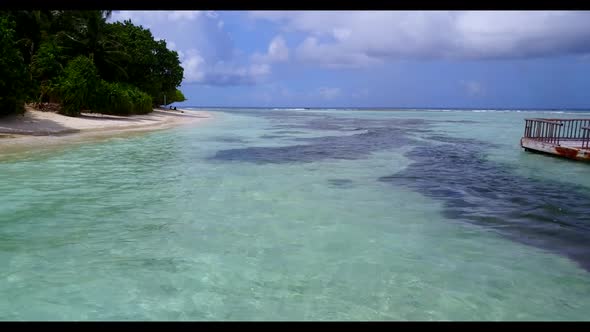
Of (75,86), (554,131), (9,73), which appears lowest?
(554,131)

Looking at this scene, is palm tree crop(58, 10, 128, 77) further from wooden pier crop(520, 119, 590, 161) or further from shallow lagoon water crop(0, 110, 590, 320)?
wooden pier crop(520, 119, 590, 161)

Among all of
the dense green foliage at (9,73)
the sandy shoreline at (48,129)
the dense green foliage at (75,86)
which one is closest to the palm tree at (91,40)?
the dense green foliage at (75,86)

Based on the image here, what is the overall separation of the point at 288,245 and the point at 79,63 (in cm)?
2630

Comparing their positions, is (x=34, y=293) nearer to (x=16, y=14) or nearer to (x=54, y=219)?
(x=54, y=219)

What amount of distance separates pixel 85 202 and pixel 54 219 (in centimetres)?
123

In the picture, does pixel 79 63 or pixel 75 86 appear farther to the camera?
pixel 79 63

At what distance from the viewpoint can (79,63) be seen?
2712 cm

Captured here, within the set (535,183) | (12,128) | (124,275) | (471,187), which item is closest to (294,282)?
(124,275)

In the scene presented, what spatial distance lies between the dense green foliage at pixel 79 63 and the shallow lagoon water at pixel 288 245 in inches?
349

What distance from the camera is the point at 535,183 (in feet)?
37.3

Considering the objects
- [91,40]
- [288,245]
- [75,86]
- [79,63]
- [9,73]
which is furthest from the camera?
[91,40]

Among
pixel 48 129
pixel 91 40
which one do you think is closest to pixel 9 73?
pixel 48 129

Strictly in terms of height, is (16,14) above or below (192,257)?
above

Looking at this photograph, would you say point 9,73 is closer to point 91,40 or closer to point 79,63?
point 79,63
